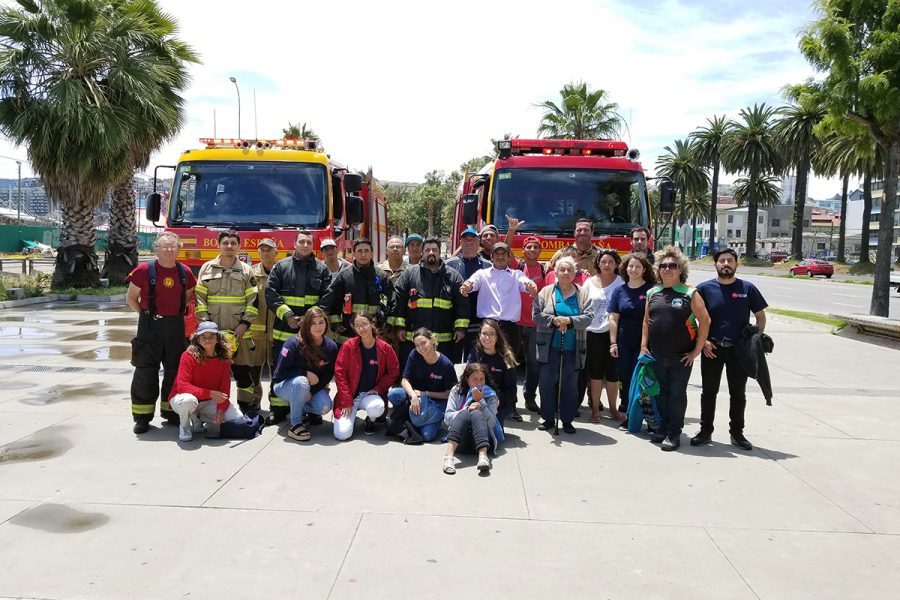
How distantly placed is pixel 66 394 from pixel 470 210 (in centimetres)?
543

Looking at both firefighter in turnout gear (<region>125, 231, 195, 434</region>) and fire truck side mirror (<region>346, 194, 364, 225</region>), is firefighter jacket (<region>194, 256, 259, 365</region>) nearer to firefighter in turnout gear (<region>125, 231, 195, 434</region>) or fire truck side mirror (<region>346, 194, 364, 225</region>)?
firefighter in turnout gear (<region>125, 231, 195, 434</region>)

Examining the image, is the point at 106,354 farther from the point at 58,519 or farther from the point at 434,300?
the point at 58,519

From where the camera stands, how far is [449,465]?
5.16m

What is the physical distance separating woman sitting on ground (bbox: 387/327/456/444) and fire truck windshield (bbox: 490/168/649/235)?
143 inches

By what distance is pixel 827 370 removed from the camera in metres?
9.74

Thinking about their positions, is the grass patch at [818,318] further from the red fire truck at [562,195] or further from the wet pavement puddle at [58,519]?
the wet pavement puddle at [58,519]

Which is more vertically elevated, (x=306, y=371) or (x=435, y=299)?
(x=435, y=299)

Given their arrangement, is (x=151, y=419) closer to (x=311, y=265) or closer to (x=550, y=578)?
(x=311, y=265)

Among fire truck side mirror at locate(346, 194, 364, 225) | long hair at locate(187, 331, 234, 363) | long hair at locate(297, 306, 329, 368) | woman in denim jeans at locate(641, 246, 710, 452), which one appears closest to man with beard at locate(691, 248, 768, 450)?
woman in denim jeans at locate(641, 246, 710, 452)

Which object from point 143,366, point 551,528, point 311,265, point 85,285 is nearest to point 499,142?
point 311,265

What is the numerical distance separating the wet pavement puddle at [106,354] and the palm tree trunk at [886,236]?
47.0 feet

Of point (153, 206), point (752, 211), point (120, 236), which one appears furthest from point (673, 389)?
point (752, 211)

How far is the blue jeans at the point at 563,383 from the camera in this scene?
6.28m

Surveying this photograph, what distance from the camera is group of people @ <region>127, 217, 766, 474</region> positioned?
5.89 meters
